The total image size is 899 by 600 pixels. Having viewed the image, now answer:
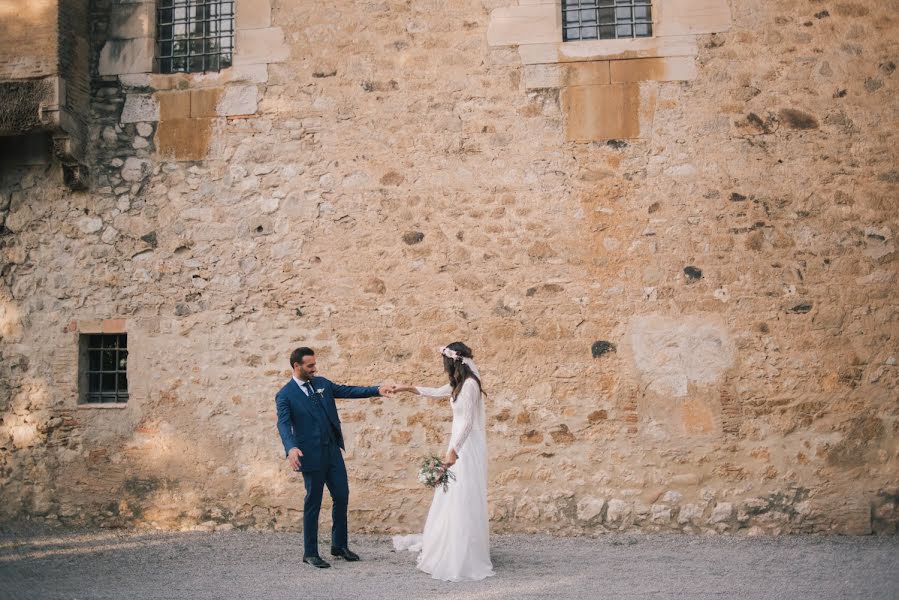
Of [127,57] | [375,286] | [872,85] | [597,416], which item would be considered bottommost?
[597,416]

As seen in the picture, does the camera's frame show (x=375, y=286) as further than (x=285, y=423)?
Yes

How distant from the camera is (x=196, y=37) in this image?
7.51 m

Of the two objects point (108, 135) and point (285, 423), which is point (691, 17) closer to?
point (285, 423)

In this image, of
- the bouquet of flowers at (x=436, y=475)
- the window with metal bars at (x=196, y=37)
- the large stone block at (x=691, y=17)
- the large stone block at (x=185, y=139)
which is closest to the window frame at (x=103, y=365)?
the large stone block at (x=185, y=139)

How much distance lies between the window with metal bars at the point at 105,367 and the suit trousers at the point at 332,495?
2.61 metres

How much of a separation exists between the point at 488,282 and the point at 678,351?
168 centimetres

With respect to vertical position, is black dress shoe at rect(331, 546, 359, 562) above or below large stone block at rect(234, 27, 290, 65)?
below

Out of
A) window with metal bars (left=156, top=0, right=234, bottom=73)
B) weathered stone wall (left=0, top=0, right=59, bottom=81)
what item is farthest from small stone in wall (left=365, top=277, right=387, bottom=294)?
weathered stone wall (left=0, top=0, right=59, bottom=81)

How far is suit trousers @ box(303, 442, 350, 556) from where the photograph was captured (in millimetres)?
5668

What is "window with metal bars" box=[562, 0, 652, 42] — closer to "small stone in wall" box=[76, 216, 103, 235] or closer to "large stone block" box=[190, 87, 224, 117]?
"large stone block" box=[190, 87, 224, 117]

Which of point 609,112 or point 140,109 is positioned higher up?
point 140,109

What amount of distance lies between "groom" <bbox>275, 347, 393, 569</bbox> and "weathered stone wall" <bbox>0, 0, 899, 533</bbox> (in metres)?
1.05

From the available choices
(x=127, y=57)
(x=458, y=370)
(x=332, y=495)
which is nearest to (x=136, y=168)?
(x=127, y=57)

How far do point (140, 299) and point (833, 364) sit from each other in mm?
5971
